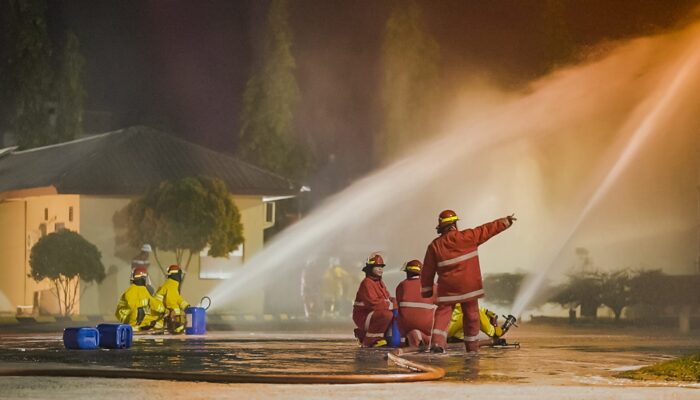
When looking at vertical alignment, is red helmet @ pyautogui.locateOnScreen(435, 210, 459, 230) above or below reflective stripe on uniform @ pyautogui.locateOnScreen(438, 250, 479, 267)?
above

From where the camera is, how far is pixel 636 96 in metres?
43.0

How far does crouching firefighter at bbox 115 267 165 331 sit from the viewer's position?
2598cm

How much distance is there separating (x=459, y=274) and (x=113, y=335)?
546 centimetres

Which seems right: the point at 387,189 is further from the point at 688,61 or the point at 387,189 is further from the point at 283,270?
the point at 688,61

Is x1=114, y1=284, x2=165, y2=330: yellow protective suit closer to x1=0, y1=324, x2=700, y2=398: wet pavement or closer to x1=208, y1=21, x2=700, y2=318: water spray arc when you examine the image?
x1=0, y1=324, x2=700, y2=398: wet pavement

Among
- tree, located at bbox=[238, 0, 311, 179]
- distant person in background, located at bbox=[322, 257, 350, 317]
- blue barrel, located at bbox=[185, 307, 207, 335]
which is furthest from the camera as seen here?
tree, located at bbox=[238, 0, 311, 179]

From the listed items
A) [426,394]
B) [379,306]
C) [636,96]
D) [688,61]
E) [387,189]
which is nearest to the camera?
[426,394]

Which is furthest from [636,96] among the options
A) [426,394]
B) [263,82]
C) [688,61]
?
[426,394]

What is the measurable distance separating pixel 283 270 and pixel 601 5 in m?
16.2

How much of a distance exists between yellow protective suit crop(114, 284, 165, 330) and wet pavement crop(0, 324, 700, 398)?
2.97 ft

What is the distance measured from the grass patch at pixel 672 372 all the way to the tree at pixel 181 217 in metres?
28.7

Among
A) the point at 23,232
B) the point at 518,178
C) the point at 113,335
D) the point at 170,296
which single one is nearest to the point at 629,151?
the point at 518,178

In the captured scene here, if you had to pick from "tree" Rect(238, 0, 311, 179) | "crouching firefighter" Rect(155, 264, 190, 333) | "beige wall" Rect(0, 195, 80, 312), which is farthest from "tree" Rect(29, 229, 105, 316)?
"tree" Rect(238, 0, 311, 179)

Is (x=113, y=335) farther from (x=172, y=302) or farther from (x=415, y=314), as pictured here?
(x=172, y=302)
